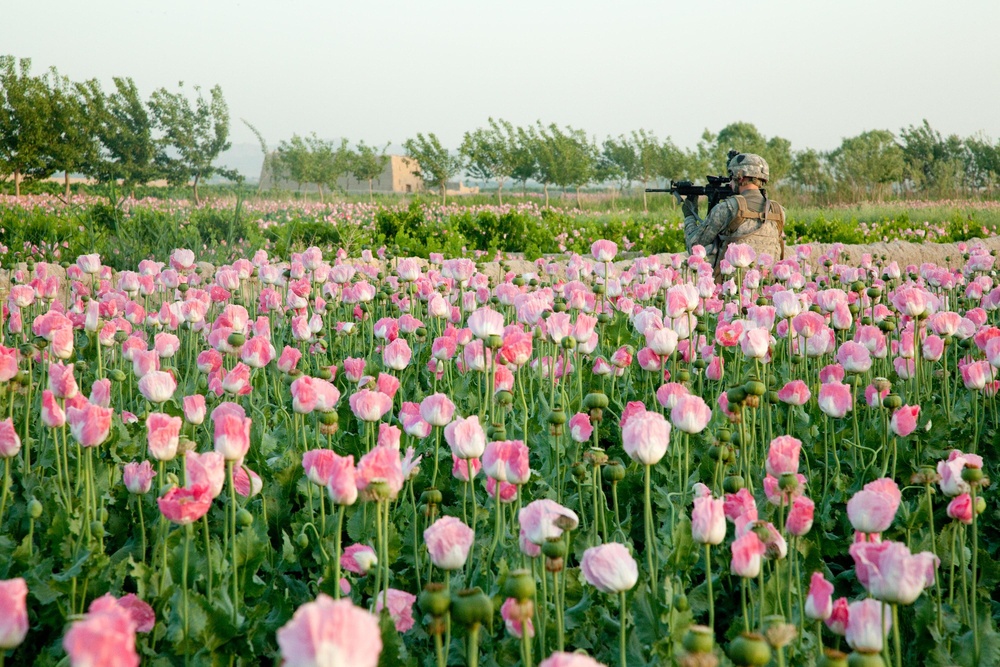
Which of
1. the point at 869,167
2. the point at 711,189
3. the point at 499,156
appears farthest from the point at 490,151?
the point at 711,189

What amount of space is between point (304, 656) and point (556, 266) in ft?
17.1

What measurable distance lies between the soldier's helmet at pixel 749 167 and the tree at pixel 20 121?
23866 millimetres

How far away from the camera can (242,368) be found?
8.25 feet

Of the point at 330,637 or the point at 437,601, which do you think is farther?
the point at 437,601

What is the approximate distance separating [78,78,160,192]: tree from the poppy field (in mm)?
33535

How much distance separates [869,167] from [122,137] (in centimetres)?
2902

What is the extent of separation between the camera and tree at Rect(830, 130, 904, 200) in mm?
29542

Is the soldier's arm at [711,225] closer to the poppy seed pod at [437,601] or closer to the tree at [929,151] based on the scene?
the poppy seed pod at [437,601]

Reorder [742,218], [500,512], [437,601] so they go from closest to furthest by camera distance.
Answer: [437,601] → [500,512] → [742,218]

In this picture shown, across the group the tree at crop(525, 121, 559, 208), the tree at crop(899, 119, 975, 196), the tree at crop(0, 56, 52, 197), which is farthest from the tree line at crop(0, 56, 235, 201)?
the tree at crop(899, 119, 975, 196)

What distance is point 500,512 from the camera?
1.94 meters

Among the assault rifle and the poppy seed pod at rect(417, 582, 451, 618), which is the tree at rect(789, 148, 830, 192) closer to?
the assault rifle

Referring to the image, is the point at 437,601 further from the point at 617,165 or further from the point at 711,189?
the point at 617,165

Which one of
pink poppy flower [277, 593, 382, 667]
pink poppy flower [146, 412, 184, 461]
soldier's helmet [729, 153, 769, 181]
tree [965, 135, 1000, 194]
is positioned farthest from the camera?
tree [965, 135, 1000, 194]
